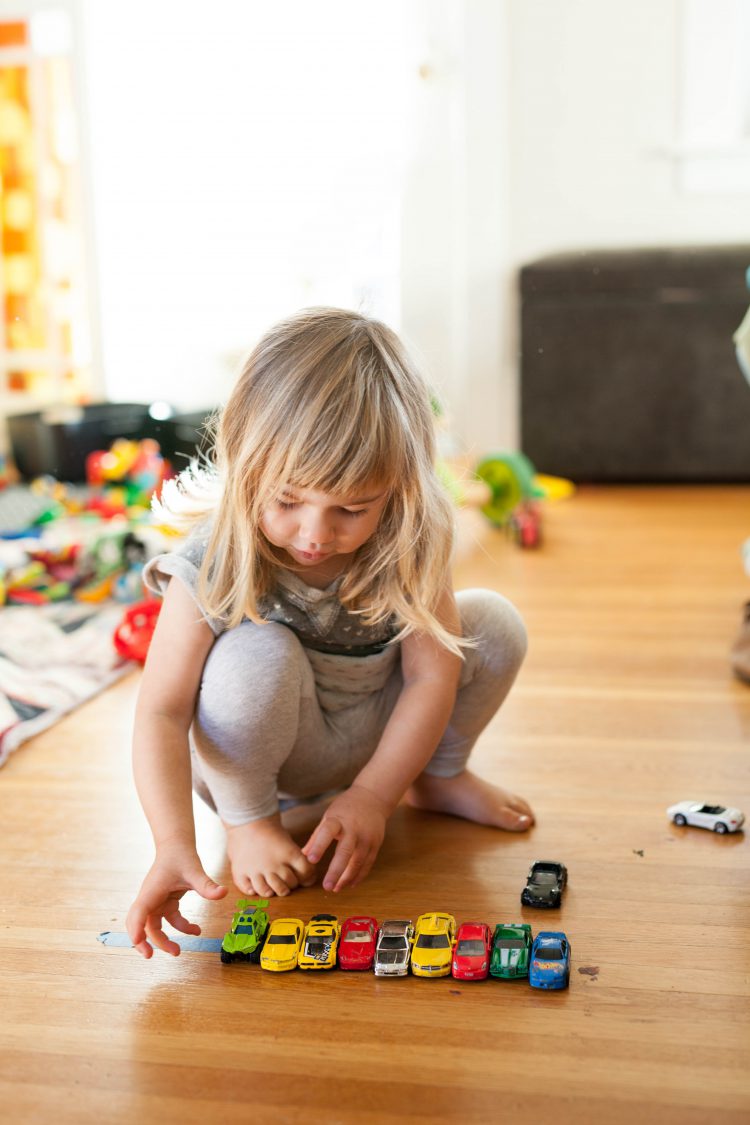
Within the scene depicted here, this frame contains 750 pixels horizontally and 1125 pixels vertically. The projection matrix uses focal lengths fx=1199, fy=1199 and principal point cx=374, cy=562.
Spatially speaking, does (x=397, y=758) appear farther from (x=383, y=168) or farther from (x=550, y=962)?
(x=383, y=168)

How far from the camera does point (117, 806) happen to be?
1.07m

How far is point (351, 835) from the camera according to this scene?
893 millimetres

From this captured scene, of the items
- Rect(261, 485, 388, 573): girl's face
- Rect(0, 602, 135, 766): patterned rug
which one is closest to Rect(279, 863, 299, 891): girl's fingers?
Rect(261, 485, 388, 573): girl's face

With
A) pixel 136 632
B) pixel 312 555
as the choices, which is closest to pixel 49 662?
pixel 136 632

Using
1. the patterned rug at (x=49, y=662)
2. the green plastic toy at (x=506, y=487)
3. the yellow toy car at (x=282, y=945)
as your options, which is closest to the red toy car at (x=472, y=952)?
the yellow toy car at (x=282, y=945)

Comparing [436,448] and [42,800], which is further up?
[436,448]

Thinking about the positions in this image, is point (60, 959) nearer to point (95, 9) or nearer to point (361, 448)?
point (361, 448)

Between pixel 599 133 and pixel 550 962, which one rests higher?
pixel 599 133

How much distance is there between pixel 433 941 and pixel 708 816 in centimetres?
31

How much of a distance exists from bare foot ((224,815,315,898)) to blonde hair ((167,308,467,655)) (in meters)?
0.17

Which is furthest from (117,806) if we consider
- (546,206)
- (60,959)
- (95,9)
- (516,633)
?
(95,9)

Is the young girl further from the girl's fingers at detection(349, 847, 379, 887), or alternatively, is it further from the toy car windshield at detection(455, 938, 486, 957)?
the toy car windshield at detection(455, 938, 486, 957)

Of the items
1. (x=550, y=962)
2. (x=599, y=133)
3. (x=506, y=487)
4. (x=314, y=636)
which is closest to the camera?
(x=550, y=962)

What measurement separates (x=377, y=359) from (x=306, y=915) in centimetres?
41
